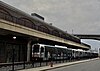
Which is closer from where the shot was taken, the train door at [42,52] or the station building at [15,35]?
the station building at [15,35]

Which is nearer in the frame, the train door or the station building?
the station building

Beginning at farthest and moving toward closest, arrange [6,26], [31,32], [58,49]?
[58,49] → [31,32] → [6,26]

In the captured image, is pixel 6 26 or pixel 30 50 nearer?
pixel 6 26

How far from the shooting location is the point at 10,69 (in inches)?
1000

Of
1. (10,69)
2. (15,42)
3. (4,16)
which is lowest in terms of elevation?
(10,69)

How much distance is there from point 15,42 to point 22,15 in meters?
7.26

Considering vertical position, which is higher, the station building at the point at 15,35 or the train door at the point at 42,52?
the station building at the point at 15,35

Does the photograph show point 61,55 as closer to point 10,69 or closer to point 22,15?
point 22,15

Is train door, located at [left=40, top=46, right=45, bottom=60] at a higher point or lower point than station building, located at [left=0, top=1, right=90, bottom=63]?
lower

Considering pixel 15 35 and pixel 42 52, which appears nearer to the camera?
pixel 15 35

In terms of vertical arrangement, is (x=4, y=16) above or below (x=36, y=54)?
above

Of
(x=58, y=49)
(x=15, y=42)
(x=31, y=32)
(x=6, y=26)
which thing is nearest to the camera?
(x=6, y=26)

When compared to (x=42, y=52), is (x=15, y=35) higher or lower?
higher

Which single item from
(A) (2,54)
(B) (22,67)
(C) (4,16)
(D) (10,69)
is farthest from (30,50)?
(D) (10,69)
